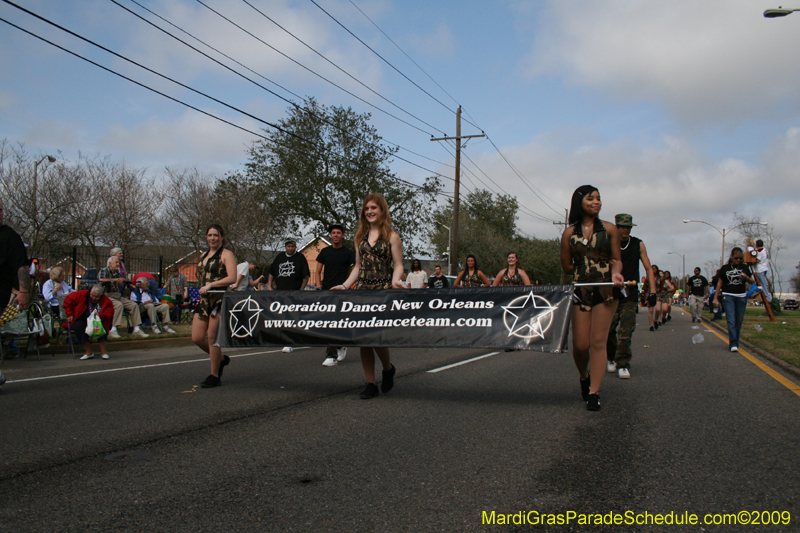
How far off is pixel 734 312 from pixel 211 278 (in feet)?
28.6

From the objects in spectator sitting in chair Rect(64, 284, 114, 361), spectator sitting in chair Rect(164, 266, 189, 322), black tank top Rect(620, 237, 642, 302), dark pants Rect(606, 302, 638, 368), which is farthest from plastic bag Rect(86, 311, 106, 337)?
black tank top Rect(620, 237, 642, 302)

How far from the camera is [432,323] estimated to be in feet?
18.6

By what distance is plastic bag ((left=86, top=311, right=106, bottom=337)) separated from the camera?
9.55m

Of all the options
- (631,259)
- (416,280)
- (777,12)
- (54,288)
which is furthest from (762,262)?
(54,288)

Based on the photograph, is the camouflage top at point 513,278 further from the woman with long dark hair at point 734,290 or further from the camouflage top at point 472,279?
the woman with long dark hair at point 734,290

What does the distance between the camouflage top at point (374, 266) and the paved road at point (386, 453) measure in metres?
1.14

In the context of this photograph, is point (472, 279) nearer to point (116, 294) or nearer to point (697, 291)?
point (116, 294)

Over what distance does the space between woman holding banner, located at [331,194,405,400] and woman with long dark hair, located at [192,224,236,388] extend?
4.63 ft

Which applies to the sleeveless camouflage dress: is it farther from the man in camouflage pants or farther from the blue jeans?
the blue jeans

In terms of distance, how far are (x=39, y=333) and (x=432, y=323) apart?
24.1 feet

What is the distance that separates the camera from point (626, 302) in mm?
7832

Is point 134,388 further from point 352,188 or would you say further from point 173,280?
point 352,188

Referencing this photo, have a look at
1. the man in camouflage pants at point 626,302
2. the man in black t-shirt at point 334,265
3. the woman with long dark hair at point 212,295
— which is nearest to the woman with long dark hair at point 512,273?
the man in camouflage pants at point 626,302

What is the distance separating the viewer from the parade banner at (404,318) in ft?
17.6
